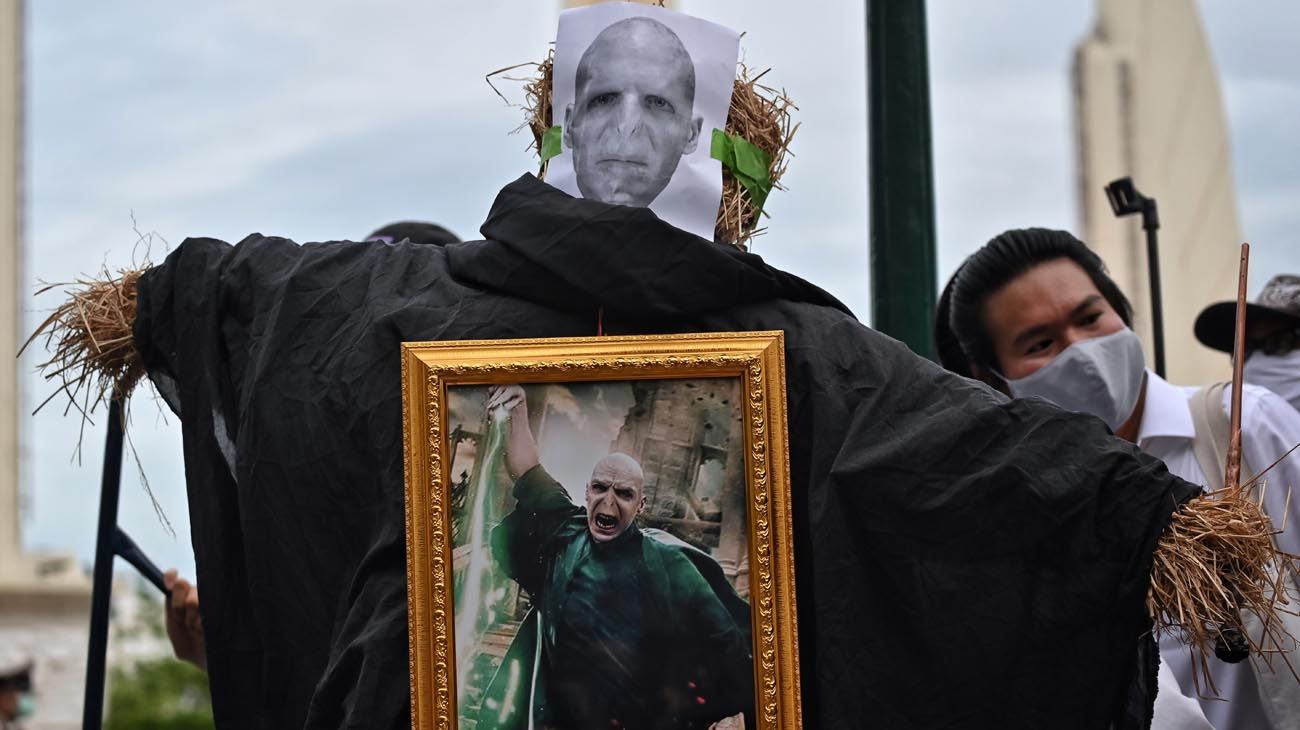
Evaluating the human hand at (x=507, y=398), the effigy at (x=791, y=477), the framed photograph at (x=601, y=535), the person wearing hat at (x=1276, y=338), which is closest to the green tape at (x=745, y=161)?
the effigy at (x=791, y=477)

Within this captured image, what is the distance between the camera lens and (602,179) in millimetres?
3656

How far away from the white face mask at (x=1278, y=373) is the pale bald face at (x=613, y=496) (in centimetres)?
221

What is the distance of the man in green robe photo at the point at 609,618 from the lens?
3242mm

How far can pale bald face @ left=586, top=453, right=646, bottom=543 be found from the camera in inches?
130

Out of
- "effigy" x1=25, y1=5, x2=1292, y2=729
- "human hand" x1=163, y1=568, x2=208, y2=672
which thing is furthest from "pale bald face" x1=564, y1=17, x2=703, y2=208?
"human hand" x1=163, y1=568, x2=208, y2=672

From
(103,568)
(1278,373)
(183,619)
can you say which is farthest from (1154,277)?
(103,568)

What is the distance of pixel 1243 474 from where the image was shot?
14.5 ft

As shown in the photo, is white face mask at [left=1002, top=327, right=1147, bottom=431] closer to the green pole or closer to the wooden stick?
the green pole

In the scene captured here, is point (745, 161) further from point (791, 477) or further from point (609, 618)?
point (609, 618)

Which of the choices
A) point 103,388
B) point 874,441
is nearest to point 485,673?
point 874,441

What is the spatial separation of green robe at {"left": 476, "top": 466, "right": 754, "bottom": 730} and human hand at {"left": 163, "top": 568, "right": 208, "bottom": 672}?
4.54 ft

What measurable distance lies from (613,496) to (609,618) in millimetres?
206

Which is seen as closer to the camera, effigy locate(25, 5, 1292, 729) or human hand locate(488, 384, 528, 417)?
effigy locate(25, 5, 1292, 729)

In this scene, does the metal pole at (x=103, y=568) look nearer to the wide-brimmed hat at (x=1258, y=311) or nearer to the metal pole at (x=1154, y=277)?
the wide-brimmed hat at (x=1258, y=311)
